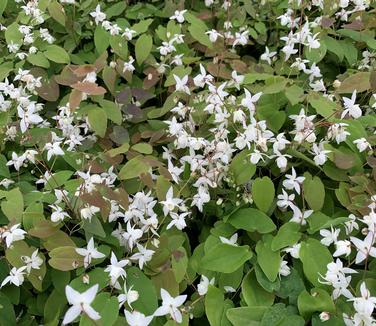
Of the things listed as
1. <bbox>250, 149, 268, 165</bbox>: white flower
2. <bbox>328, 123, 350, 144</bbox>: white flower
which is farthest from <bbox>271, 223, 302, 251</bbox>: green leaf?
<bbox>328, 123, 350, 144</bbox>: white flower

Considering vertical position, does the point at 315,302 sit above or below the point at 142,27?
below

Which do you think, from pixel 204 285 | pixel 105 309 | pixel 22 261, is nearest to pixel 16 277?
pixel 22 261

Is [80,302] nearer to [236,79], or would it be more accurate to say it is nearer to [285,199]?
[285,199]

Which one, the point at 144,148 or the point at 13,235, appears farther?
the point at 144,148

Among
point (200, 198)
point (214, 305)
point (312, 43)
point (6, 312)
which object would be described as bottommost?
point (6, 312)

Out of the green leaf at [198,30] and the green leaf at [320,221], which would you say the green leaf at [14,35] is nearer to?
the green leaf at [198,30]

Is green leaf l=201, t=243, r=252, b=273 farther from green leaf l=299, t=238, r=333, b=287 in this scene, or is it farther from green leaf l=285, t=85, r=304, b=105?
green leaf l=285, t=85, r=304, b=105

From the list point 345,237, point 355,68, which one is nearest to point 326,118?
point 345,237
